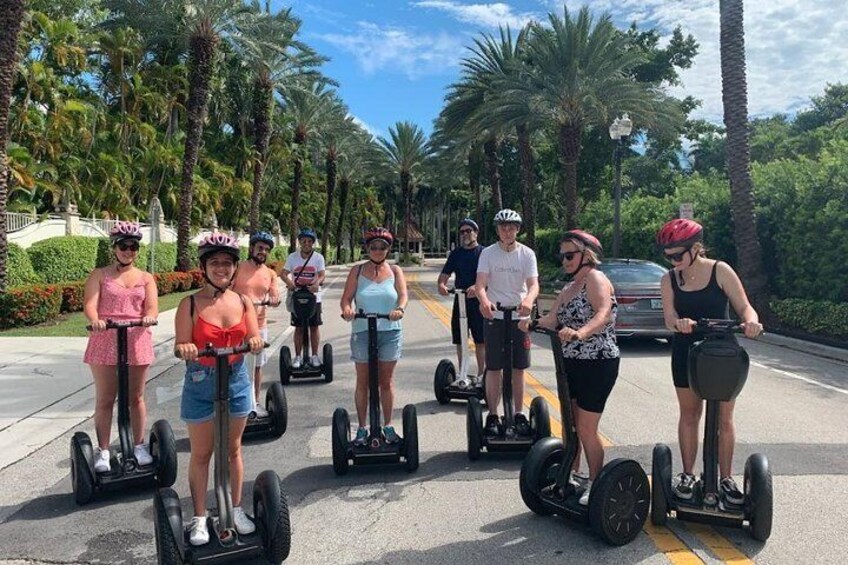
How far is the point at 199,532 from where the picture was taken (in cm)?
355

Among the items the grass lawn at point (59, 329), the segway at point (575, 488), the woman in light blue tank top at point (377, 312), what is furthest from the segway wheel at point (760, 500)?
the grass lawn at point (59, 329)

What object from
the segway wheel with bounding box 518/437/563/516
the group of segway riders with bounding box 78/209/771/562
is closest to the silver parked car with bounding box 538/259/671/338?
the group of segway riders with bounding box 78/209/771/562

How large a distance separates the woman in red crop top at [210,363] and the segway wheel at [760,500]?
2.84 metres

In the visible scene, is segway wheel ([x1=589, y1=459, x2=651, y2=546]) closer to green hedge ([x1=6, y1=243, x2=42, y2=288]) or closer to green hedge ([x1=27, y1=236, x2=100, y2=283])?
green hedge ([x1=6, y1=243, x2=42, y2=288])

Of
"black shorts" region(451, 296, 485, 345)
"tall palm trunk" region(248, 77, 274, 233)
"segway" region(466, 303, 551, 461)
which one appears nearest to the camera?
"segway" region(466, 303, 551, 461)

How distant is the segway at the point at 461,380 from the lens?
24.0 feet

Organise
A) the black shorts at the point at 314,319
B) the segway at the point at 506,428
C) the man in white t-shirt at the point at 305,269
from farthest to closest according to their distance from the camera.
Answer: the black shorts at the point at 314,319
the man in white t-shirt at the point at 305,269
the segway at the point at 506,428

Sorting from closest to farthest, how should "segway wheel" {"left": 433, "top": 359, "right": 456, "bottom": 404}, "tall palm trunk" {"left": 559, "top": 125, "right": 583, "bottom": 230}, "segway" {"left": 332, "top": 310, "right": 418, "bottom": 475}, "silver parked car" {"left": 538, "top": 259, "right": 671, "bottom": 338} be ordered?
"segway" {"left": 332, "top": 310, "right": 418, "bottom": 475}
"segway wheel" {"left": 433, "top": 359, "right": 456, "bottom": 404}
"silver parked car" {"left": 538, "top": 259, "right": 671, "bottom": 338}
"tall palm trunk" {"left": 559, "top": 125, "right": 583, "bottom": 230}

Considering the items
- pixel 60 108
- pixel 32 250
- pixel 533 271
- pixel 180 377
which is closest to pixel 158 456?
pixel 533 271

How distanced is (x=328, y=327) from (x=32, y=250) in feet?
29.9

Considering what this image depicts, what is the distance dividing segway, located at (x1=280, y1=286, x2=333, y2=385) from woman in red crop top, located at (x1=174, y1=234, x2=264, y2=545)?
4622 mm

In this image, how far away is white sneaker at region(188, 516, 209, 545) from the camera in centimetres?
352

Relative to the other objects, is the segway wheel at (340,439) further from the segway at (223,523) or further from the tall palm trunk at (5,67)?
the tall palm trunk at (5,67)

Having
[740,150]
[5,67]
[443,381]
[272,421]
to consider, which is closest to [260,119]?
[5,67]
